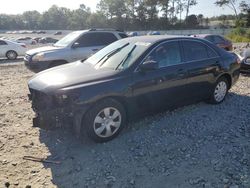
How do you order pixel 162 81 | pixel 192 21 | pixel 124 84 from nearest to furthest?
pixel 124 84 < pixel 162 81 < pixel 192 21

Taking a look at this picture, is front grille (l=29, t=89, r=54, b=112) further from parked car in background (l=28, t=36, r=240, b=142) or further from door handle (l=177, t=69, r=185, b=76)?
door handle (l=177, t=69, r=185, b=76)

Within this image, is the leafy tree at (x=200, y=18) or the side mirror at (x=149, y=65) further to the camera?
the leafy tree at (x=200, y=18)

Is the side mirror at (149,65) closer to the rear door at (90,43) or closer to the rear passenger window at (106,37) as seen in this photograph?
the rear door at (90,43)

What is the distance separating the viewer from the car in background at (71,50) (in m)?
9.10

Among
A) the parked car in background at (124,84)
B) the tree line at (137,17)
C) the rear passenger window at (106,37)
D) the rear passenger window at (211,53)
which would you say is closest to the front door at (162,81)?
the parked car in background at (124,84)

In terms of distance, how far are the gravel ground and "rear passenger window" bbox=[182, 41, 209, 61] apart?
3.74 feet

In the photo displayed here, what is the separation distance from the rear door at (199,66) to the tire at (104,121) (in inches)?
68.2

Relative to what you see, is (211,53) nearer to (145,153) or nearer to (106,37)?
(145,153)

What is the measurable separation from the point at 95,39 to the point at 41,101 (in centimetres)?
594

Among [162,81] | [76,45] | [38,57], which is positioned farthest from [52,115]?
[76,45]

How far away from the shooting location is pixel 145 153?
4277 millimetres

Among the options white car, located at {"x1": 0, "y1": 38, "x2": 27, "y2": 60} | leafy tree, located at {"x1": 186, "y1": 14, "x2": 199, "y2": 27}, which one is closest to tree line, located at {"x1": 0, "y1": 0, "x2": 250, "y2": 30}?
leafy tree, located at {"x1": 186, "y1": 14, "x2": 199, "y2": 27}

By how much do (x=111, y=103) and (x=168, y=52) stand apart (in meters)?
1.63

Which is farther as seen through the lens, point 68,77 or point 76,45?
point 76,45
